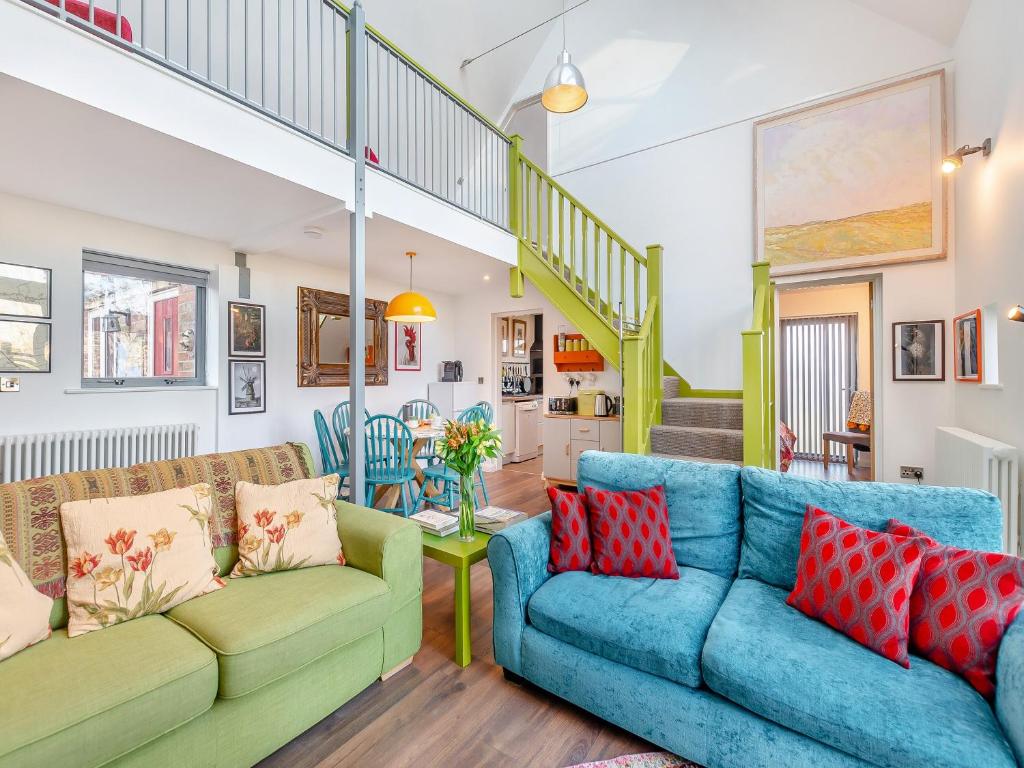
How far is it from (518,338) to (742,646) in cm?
636

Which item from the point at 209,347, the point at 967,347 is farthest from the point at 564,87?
the point at 209,347

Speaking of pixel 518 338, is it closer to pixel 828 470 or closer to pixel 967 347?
pixel 828 470

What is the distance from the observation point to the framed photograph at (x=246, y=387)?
13.5 feet

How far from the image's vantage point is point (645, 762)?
151 cm

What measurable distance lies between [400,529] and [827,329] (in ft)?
22.0

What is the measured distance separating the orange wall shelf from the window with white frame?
3.55m

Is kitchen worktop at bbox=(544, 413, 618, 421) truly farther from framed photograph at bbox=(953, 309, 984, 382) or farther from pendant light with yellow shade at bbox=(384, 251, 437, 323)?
framed photograph at bbox=(953, 309, 984, 382)

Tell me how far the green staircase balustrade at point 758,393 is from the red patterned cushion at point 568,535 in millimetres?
1789

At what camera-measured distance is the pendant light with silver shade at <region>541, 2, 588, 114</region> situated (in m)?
3.46

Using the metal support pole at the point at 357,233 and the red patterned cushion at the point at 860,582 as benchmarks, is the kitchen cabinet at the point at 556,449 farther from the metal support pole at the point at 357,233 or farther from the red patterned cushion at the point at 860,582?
the red patterned cushion at the point at 860,582

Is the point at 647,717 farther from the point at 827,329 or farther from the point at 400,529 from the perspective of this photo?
the point at 827,329

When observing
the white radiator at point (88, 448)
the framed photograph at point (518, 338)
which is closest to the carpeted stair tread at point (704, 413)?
the framed photograph at point (518, 338)

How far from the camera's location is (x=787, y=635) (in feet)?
4.71

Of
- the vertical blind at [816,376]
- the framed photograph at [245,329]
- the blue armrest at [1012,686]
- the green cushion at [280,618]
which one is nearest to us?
the blue armrest at [1012,686]
